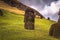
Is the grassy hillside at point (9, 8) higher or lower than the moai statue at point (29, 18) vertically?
higher

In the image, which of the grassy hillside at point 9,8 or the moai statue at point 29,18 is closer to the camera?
the moai statue at point 29,18

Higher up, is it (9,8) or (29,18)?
(9,8)

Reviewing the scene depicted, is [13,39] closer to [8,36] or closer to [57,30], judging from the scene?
[8,36]

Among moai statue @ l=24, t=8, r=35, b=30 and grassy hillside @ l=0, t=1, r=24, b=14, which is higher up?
grassy hillside @ l=0, t=1, r=24, b=14

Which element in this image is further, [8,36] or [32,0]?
[32,0]

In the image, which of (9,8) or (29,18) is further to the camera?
(9,8)

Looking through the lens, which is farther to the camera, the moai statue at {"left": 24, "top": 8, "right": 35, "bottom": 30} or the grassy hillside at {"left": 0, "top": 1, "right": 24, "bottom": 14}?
the grassy hillside at {"left": 0, "top": 1, "right": 24, "bottom": 14}

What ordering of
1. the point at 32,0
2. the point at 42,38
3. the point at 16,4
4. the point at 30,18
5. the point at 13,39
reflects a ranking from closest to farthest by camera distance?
the point at 13,39, the point at 42,38, the point at 30,18, the point at 32,0, the point at 16,4

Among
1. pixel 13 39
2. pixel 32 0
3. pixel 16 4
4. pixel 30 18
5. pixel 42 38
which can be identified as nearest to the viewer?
pixel 13 39

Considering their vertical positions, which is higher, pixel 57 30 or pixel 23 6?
pixel 23 6

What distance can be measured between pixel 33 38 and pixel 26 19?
3.43m

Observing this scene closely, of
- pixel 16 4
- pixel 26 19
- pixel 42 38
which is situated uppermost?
pixel 16 4

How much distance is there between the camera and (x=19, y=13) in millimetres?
25203

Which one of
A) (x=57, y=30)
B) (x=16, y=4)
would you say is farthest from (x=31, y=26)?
(x=16, y=4)
